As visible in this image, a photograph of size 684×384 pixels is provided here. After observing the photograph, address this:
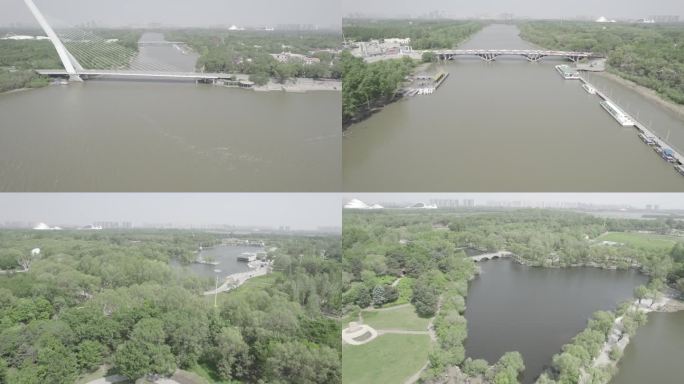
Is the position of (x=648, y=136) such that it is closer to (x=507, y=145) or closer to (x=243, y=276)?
(x=507, y=145)

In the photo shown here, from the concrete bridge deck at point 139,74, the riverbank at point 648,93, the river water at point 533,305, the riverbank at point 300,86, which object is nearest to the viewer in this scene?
the river water at point 533,305

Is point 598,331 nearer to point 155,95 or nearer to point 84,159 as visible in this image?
point 84,159

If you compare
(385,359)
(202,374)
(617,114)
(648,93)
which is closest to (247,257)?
(202,374)

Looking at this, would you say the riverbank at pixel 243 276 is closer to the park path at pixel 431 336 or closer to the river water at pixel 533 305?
the park path at pixel 431 336

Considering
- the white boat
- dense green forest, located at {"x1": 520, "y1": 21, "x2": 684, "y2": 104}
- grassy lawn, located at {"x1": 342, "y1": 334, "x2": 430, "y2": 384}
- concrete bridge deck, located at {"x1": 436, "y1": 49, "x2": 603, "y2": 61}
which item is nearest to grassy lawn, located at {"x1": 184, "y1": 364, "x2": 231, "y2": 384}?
A: grassy lawn, located at {"x1": 342, "y1": 334, "x2": 430, "y2": 384}

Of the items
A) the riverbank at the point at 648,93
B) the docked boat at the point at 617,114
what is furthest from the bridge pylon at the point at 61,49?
the riverbank at the point at 648,93

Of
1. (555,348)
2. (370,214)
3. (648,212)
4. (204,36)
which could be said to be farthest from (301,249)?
(204,36)
